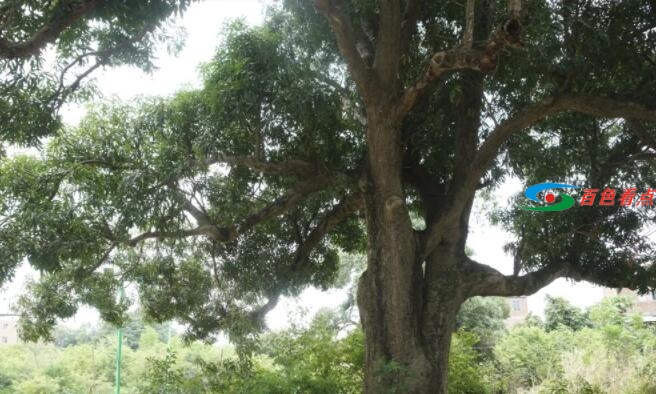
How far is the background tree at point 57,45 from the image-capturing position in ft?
12.8

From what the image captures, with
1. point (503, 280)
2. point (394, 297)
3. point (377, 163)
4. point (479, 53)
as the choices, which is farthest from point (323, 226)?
point (479, 53)

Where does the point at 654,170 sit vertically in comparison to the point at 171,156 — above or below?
above

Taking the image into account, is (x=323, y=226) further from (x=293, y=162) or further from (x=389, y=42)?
(x=389, y=42)

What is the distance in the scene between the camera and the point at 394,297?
18.7ft

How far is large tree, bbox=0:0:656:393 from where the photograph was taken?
5.27 metres

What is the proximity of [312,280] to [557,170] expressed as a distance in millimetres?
3814

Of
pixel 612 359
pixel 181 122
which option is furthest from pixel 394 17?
pixel 612 359

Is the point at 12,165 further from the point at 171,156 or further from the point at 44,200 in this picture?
the point at 171,156

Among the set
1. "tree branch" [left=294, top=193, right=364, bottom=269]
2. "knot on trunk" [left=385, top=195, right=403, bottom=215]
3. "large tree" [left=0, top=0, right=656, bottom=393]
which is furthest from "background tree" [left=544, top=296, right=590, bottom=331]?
"knot on trunk" [left=385, top=195, right=403, bottom=215]

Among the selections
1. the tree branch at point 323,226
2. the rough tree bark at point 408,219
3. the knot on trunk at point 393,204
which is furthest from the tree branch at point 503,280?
the tree branch at point 323,226

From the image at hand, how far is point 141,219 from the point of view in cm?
533

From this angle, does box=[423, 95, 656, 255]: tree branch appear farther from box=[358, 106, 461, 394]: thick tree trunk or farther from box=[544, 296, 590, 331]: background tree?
box=[544, 296, 590, 331]: background tree

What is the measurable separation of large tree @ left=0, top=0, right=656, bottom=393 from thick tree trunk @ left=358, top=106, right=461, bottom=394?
0.02 meters

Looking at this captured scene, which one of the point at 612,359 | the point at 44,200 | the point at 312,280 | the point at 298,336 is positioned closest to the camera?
the point at 44,200
